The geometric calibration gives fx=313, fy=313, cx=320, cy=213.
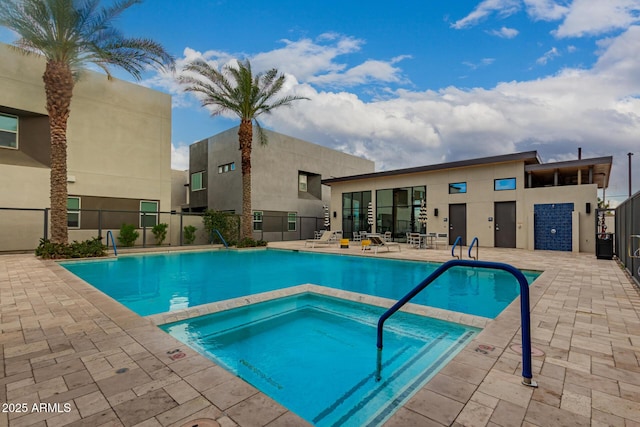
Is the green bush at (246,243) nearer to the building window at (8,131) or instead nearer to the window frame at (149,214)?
the window frame at (149,214)

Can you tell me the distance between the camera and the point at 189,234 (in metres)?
17.4

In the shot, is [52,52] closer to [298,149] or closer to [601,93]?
[298,149]

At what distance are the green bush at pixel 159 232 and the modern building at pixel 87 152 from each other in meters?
0.81

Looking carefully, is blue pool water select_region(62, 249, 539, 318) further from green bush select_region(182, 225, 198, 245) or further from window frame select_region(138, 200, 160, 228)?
green bush select_region(182, 225, 198, 245)

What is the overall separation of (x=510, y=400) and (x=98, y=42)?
Result: 14.9 metres

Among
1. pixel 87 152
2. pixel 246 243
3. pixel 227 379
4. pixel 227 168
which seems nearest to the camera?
pixel 227 379

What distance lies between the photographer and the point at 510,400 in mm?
2227

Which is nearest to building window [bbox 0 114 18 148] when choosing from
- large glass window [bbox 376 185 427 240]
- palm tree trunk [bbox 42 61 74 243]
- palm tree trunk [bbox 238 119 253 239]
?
palm tree trunk [bbox 42 61 74 243]

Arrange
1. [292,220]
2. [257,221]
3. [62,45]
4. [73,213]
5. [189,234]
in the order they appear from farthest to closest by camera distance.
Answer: [292,220] < [257,221] < [189,234] < [73,213] < [62,45]

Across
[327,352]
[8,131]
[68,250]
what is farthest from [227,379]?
[8,131]

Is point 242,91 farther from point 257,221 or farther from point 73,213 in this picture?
point 73,213

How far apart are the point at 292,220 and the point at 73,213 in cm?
1286

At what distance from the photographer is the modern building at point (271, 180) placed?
21.3 meters

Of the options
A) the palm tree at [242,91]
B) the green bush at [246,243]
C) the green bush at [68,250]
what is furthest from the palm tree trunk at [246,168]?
the green bush at [68,250]
